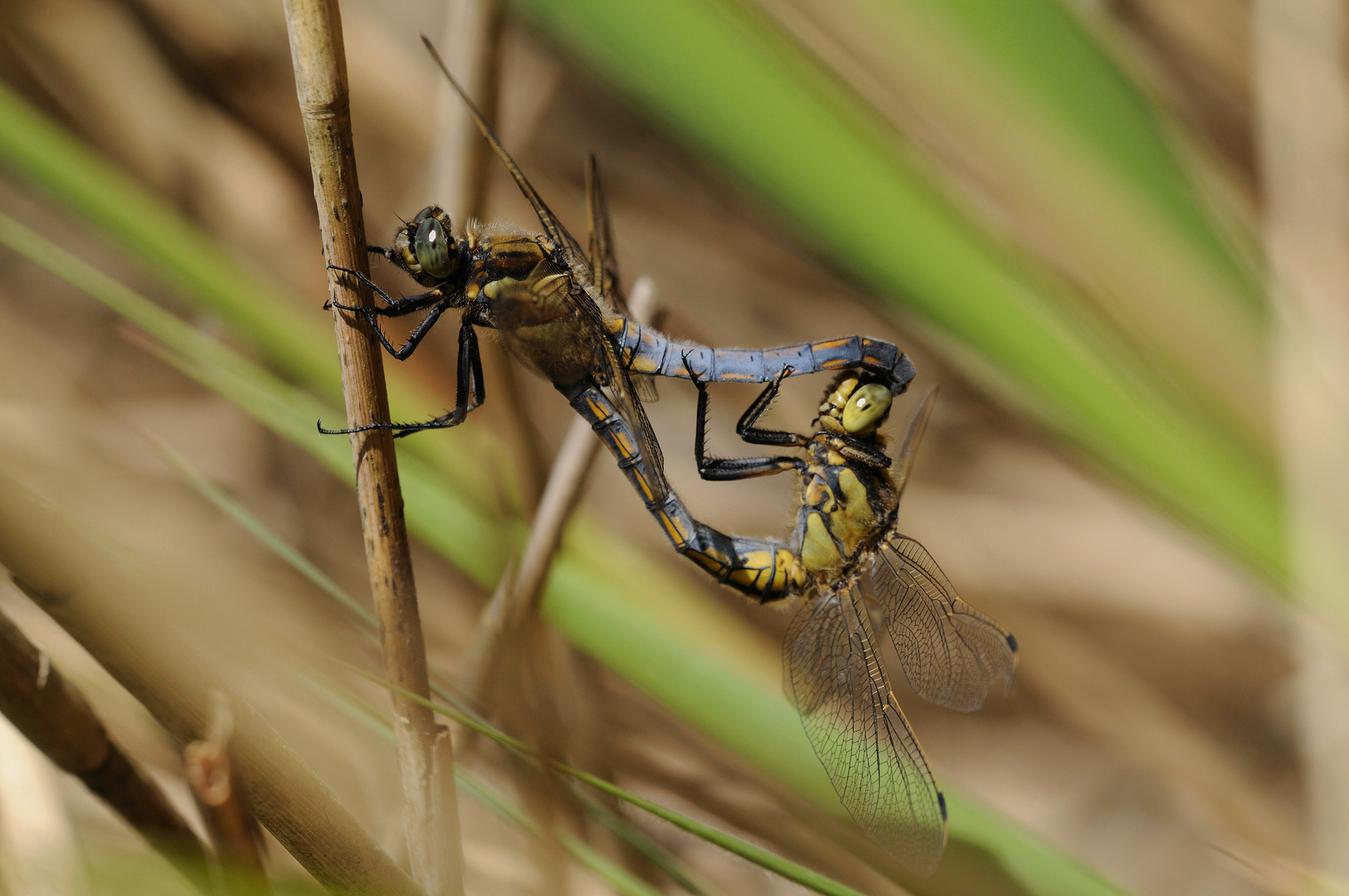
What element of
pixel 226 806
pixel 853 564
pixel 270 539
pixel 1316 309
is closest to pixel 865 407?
pixel 853 564

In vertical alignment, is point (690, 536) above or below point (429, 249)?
below

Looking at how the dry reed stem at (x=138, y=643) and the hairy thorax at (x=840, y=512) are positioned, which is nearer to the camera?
the dry reed stem at (x=138, y=643)

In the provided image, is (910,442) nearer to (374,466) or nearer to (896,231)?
(896,231)

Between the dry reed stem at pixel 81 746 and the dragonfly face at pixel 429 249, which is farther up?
the dragonfly face at pixel 429 249

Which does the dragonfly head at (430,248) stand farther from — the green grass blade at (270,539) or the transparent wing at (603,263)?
the green grass blade at (270,539)

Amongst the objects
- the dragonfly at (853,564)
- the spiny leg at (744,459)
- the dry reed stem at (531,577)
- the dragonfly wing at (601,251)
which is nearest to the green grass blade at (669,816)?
the dry reed stem at (531,577)

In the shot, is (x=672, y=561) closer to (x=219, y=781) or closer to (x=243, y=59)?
(x=219, y=781)

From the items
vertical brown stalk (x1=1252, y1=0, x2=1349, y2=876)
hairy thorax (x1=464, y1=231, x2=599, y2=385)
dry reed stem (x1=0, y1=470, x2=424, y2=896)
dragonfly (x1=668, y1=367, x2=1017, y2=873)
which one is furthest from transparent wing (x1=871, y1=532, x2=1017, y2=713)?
dry reed stem (x1=0, y1=470, x2=424, y2=896)
